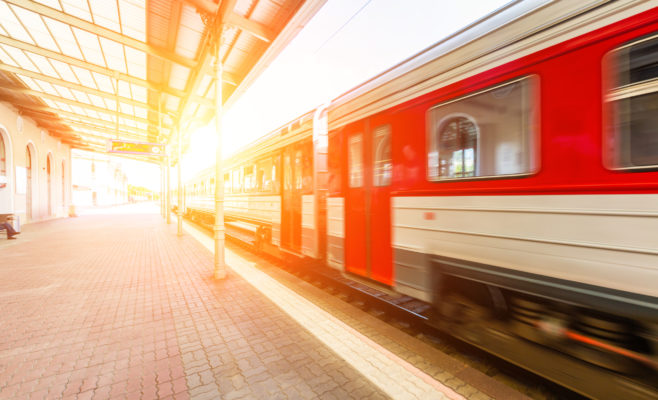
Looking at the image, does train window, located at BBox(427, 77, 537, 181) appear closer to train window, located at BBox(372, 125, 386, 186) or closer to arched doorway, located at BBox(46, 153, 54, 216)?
train window, located at BBox(372, 125, 386, 186)

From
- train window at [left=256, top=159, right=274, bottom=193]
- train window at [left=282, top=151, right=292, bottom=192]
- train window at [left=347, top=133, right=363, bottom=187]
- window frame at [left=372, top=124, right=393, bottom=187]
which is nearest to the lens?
window frame at [left=372, top=124, right=393, bottom=187]

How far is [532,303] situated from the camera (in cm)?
237

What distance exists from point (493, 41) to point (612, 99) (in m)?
1.09

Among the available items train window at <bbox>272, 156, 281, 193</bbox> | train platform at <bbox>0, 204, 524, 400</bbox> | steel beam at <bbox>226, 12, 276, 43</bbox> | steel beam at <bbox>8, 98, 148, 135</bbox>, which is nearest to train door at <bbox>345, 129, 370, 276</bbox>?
train platform at <bbox>0, 204, 524, 400</bbox>

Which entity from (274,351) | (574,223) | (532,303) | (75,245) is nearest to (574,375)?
(532,303)

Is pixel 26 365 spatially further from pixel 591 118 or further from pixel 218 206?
pixel 591 118

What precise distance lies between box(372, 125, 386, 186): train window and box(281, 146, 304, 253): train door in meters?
2.24

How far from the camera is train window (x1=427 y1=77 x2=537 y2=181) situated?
7.73 feet

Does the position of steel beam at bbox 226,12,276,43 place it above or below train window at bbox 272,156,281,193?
above

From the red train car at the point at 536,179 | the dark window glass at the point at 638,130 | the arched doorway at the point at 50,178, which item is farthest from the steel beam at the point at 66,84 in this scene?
the dark window glass at the point at 638,130

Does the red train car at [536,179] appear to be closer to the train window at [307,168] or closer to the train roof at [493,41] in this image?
the train roof at [493,41]

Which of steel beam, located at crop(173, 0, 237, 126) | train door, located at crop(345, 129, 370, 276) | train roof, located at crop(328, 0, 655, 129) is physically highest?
steel beam, located at crop(173, 0, 237, 126)

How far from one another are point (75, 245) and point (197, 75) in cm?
738

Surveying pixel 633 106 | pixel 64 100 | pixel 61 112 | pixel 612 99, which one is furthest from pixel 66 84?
pixel 633 106
